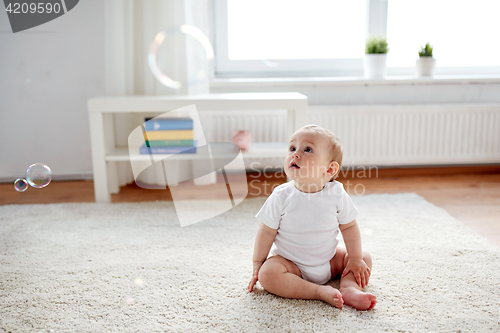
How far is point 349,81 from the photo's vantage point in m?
2.42

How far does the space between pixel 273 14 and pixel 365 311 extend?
6.53 feet

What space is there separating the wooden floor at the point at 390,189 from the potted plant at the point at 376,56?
0.58m

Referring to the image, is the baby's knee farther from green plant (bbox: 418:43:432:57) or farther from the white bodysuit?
green plant (bbox: 418:43:432:57)

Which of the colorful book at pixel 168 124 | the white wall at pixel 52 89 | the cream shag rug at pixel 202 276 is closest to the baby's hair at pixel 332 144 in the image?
the cream shag rug at pixel 202 276

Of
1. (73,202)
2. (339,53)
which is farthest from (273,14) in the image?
(73,202)

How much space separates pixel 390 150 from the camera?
2.46 m

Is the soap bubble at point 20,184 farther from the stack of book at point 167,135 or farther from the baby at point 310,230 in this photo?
the baby at point 310,230

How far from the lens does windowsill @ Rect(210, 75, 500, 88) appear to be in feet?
7.84

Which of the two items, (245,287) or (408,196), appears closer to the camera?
(245,287)

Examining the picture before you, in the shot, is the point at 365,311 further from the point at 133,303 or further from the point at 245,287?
the point at 133,303

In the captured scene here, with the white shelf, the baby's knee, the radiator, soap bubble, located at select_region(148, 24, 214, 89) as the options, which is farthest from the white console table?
the baby's knee

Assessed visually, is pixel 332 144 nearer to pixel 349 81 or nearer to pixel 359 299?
pixel 359 299

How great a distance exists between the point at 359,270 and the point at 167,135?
1199 millimetres

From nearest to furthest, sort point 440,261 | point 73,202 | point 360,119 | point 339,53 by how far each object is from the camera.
A: point 440,261
point 73,202
point 360,119
point 339,53
